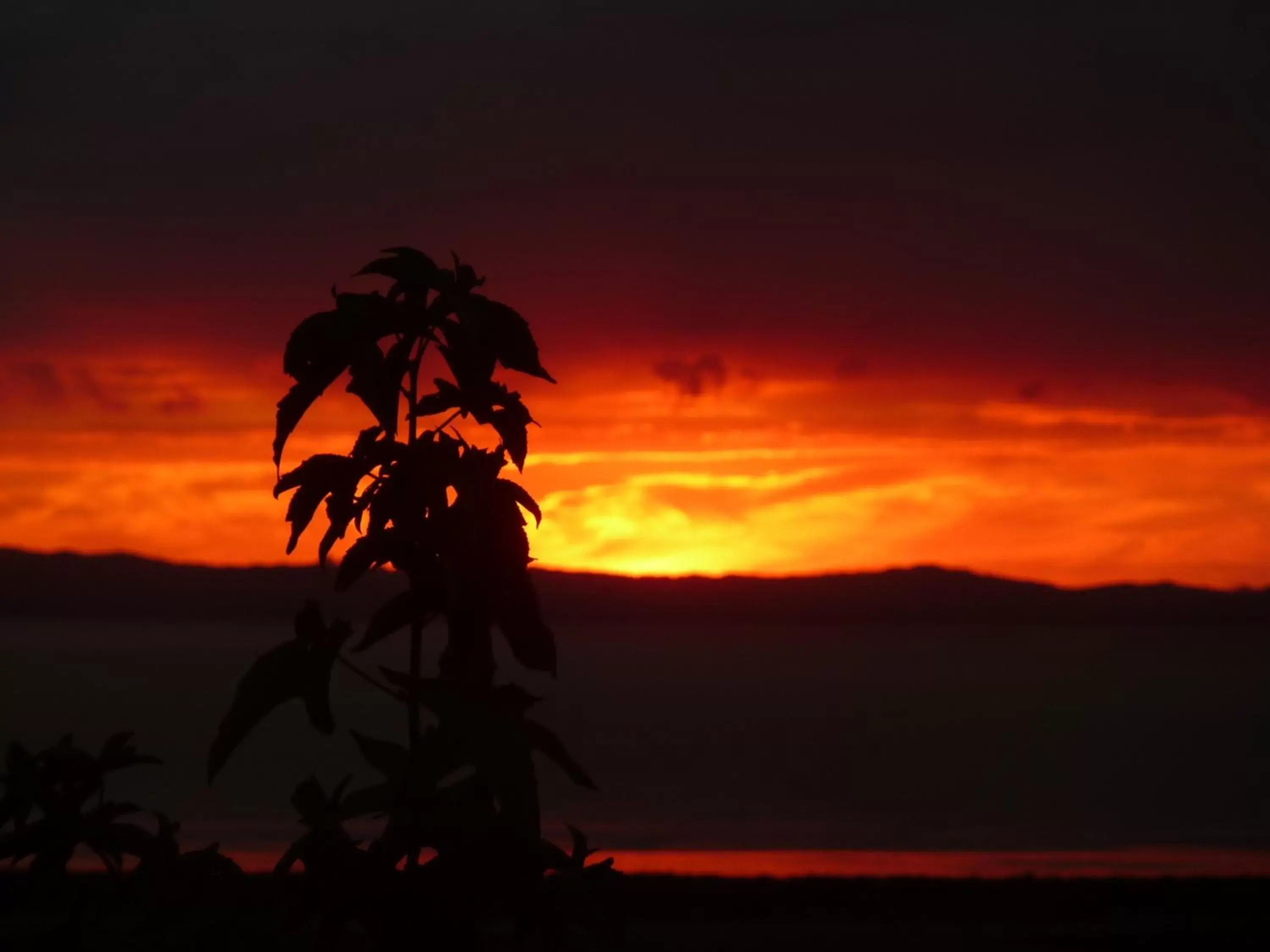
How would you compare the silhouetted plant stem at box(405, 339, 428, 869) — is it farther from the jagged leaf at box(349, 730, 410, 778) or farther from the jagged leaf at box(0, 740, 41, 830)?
the jagged leaf at box(0, 740, 41, 830)

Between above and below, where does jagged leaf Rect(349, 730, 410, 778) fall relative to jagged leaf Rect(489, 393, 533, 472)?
below

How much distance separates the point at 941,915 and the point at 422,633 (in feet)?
45.2

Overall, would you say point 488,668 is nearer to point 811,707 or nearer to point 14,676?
point 811,707

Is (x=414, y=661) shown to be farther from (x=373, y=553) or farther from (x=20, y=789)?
(x=20, y=789)

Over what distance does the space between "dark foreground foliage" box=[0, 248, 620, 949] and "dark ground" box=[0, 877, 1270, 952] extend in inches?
382

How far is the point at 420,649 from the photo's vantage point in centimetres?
293

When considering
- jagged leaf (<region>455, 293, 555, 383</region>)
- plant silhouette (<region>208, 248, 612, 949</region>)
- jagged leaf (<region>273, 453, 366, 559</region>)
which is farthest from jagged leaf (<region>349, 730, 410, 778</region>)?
jagged leaf (<region>455, 293, 555, 383</region>)

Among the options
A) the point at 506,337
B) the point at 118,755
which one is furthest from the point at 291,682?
the point at 118,755

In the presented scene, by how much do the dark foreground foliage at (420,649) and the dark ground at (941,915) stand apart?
969cm

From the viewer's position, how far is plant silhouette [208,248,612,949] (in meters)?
2.70

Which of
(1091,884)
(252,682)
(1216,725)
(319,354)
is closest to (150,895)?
(252,682)

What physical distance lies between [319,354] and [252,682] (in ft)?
2.10

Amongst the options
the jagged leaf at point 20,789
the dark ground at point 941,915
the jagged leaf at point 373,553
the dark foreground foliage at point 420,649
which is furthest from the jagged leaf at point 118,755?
the dark ground at point 941,915

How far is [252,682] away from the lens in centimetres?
276
